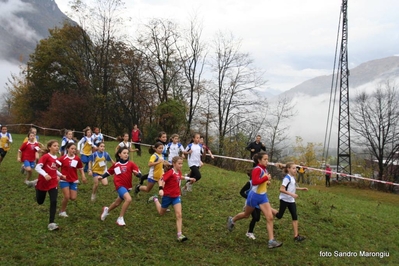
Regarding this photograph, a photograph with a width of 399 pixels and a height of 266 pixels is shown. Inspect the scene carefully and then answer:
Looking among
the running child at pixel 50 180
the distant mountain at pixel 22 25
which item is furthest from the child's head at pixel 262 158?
the distant mountain at pixel 22 25

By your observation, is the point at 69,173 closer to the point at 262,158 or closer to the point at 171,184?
the point at 171,184

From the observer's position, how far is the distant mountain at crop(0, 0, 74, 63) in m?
156

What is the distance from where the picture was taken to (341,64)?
31.1 metres

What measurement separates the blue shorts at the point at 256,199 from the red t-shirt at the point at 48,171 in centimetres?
413

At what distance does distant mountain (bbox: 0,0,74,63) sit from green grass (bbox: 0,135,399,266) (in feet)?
507

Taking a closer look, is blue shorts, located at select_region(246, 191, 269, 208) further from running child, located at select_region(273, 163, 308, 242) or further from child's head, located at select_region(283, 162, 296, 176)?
child's head, located at select_region(283, 162, 296, 176)

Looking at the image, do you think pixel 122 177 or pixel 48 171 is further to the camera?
pixel 122 177

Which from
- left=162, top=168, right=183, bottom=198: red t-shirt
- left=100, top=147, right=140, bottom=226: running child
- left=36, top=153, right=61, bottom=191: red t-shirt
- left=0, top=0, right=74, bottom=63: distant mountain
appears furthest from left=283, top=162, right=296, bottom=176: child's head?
left=0, top=0, right=74, bottom=63: distant mountain

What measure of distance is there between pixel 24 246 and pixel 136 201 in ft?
12.4

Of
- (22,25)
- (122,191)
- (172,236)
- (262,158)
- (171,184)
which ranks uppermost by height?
(22,25)

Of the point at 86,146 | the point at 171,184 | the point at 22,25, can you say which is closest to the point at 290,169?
the point at 171,184

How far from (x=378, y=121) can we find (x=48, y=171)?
4742cm

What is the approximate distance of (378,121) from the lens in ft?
151

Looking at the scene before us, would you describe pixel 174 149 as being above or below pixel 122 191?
above
